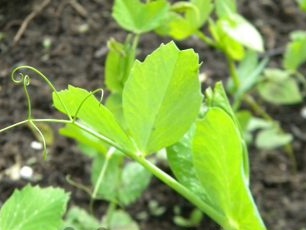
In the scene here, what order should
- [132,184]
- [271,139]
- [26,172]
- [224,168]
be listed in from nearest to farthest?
[224,168] → [132,184] → [26,172] → [271,139]

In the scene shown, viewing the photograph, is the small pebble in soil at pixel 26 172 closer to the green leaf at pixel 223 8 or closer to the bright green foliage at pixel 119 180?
the bright green foliage at pixel 119 180

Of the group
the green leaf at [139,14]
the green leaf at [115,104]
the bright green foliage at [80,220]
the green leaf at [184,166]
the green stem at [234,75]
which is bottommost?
the green stem at [234,75]

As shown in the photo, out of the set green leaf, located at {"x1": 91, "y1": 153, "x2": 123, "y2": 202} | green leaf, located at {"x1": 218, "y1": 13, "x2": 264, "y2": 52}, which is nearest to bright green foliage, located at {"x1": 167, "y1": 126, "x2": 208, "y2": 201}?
green leaf, located at {"x1": 91, "y1": 153, "x2": 123, "y2": 202}

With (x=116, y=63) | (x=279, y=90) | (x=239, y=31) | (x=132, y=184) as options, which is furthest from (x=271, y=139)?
(x=116, y=63)

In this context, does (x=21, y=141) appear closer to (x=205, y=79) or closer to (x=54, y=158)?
(x=54, y=158)

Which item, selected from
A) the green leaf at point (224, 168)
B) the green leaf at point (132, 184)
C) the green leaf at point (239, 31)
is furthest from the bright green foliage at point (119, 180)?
the green leaf at point (224, 168)

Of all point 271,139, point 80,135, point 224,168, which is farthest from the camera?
point 271,139

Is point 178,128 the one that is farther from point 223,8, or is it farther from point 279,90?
point 279,90
